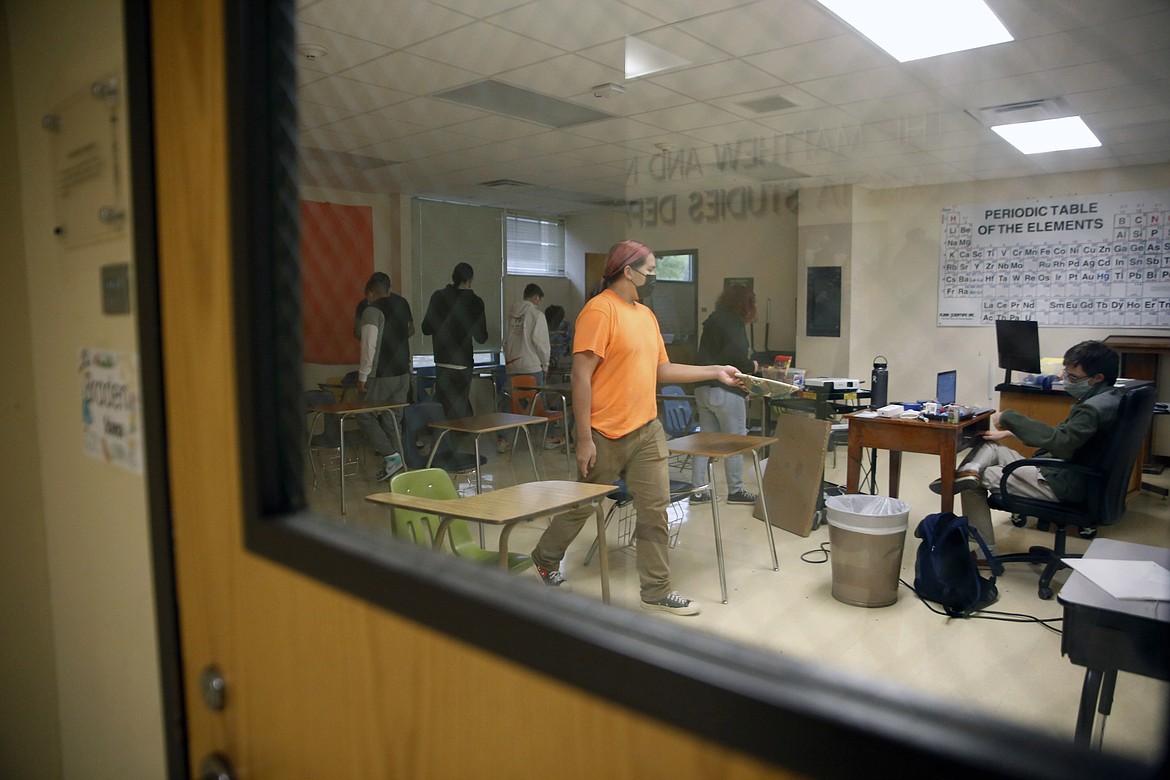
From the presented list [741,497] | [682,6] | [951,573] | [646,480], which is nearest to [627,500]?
[646,480]

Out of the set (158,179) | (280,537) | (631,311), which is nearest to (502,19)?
(631,311)

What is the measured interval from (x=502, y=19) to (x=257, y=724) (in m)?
2.68

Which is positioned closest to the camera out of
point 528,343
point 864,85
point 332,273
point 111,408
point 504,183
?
point 111,408

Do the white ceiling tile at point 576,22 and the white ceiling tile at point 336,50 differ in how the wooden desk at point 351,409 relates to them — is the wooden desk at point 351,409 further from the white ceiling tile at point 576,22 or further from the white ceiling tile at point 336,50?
the white ceiling tile at point 576,22

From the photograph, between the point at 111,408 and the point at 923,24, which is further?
the point at 923,24

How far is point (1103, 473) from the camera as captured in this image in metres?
2.61

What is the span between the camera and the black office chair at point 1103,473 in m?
2.56

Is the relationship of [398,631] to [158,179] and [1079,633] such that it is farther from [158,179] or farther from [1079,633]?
[1079,633]

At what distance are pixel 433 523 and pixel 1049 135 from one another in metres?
3.95

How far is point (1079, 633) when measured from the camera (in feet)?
3.92

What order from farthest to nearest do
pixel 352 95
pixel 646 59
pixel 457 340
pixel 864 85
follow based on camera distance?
pixel 457 340 → pixel 352 95 → pixel 864 85 → pixel 646 59

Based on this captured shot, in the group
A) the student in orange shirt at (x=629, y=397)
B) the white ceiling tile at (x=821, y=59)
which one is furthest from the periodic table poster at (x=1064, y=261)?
the student in orange shirt at (x=629, y=397)

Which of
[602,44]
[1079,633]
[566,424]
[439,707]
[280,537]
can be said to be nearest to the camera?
[439,707]

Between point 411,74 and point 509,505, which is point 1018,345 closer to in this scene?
point 509,505
